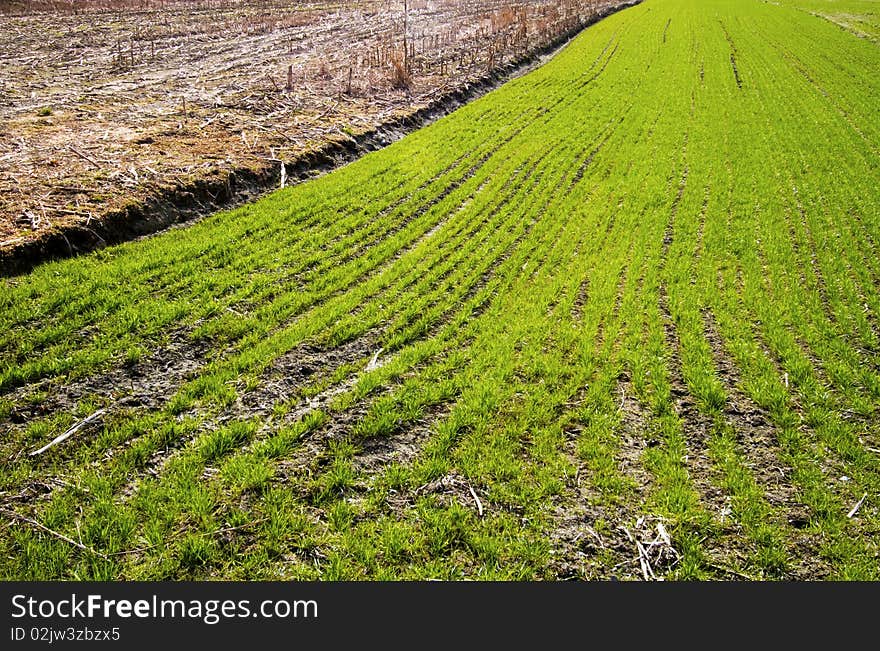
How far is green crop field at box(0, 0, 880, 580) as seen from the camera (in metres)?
4.85

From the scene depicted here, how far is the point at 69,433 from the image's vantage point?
5613 mm

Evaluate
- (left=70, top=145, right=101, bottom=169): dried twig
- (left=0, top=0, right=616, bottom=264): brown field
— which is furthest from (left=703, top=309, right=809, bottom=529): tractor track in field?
(left=70, top=145, right=101, bottom=169): dried twig

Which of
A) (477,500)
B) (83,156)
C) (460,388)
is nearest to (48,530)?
(477,500)

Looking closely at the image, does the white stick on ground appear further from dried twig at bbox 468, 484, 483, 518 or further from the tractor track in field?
the tractor track in field

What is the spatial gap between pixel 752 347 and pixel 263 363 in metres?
6.78

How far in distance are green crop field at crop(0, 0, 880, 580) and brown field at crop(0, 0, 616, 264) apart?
1.41m

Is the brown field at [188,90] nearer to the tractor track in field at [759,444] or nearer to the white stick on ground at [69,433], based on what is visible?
the white stick on ground at [69,433]

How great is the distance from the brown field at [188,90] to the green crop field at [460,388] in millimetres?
1413

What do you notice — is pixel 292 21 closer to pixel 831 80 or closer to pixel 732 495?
pixel 831 80

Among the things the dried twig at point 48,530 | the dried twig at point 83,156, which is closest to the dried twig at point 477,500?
the dried twig at point 48,530

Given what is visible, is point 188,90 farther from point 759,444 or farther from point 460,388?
point 759,444

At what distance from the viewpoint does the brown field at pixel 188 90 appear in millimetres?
10711

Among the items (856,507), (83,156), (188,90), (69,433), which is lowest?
(856,507)

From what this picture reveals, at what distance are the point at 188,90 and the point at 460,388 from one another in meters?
16.1
